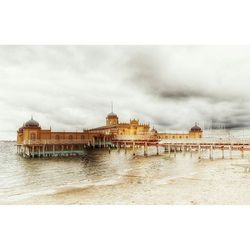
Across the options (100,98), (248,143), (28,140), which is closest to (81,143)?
(28,140)

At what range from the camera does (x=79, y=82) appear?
40.4 feet

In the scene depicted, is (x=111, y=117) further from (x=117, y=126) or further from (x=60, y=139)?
(x=60, y=139)

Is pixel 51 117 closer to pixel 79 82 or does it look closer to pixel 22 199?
pixel 79 82

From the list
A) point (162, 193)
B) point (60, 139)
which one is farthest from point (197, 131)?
point (60, 139)

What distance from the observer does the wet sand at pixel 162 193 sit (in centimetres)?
1066

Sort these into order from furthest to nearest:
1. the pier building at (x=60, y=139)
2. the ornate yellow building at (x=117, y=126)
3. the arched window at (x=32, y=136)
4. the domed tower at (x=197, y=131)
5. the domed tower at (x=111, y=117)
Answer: the arched window at (x=32, y=136) < the pier building at (x=60, y=139) < the ornate yellow building at (x=117, y=126) < the domed tower at (x=197, y=131) < the domed tower at (x=111, y=117)

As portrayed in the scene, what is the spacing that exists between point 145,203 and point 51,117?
19.7 ft

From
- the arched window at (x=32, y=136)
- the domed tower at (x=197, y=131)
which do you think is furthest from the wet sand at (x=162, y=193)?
the arched window at (x=32, y=136)

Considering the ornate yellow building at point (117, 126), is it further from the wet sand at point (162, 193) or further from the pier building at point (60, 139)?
the wet sand at point (162, 193)

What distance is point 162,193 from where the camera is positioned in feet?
37.3

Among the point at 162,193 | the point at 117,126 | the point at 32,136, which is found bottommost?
the point at 162,193
